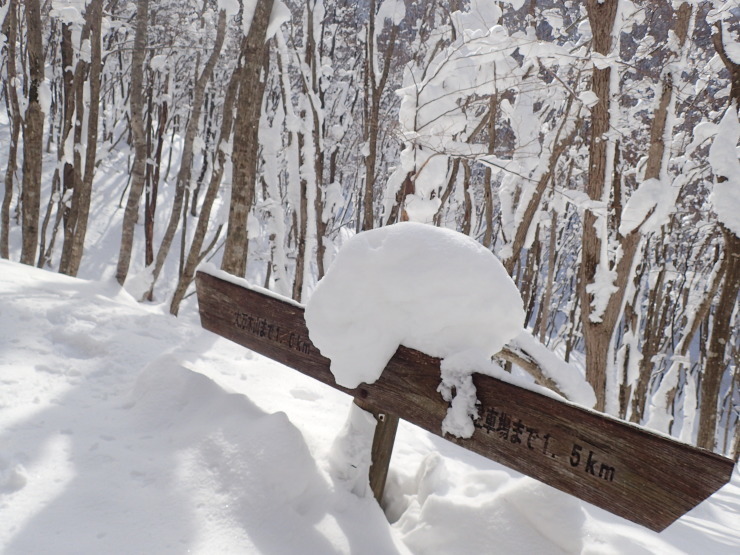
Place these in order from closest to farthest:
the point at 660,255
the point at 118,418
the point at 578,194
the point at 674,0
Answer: the point at 118,418, the point at 578,194, the point at 674,0, the point at 660,255

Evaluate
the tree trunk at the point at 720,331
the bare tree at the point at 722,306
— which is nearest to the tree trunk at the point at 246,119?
the bare tree at the point at 722,306

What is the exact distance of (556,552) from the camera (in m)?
2.13

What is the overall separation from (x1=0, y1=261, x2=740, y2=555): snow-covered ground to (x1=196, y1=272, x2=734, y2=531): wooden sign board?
1.71 feet

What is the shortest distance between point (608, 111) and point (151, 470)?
472 centimetres

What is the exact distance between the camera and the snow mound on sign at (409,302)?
1.99 metres

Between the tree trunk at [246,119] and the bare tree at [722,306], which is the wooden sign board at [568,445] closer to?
the tree trunk at [246,119]

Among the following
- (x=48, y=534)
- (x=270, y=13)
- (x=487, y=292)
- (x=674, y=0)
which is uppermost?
(x=674, y=0)

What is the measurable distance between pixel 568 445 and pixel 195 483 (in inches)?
59.5

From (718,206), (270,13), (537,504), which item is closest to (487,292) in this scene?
(537,504)

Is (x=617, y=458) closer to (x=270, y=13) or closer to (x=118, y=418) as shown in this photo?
(x=118, y=418)

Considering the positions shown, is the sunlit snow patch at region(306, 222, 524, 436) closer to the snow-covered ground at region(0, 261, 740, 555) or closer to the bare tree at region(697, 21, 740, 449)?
the snow-covered ground at region(0, 261, 740, 555)

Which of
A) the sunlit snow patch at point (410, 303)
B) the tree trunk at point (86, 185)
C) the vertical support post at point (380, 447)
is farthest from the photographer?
the tree trunk at point (86, 185)

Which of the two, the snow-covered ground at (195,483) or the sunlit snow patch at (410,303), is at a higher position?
the sunlit snow patch at (410,303)

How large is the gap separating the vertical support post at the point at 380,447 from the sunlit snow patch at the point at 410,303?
1.44 feet
